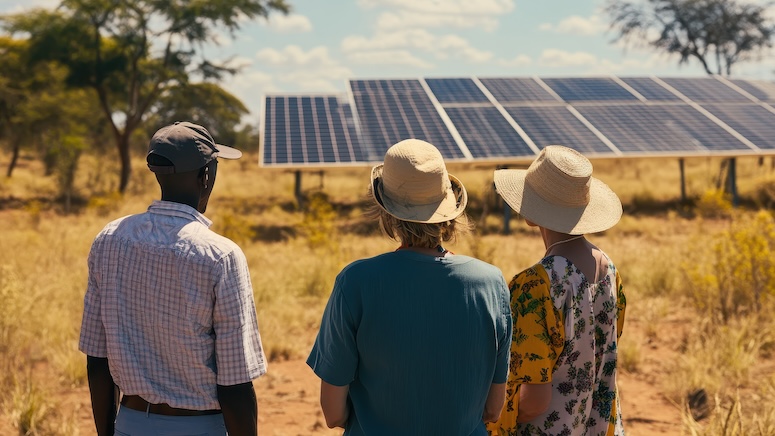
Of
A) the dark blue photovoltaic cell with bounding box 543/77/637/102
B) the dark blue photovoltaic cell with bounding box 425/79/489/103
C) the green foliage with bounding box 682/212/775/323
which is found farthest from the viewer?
the dark blue photovoltaic cell with bounding box 543/77/637/102

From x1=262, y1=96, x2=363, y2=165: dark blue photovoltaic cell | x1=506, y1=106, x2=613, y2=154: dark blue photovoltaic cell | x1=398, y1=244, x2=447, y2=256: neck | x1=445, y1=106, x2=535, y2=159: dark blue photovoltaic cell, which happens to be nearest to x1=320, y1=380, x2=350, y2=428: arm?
x1=398, y1=244, x2=447, y2=256: neck

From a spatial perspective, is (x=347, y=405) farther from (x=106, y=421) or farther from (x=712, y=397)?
(x=712, y=397)

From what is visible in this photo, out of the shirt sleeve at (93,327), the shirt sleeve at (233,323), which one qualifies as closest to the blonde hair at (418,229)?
the shirt sleeve at (233,323)

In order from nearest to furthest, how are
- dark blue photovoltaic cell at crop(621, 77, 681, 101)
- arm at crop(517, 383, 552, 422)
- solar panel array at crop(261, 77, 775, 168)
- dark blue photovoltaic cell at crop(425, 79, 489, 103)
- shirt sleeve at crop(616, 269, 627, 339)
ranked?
arm at crop(517, 383, 552, 422), shirt sleeve at crop(616, 269, 627, 339), solar panel array at crop(261, 77, 775, 168), dark blue photovoltaic cell at crop(425, 79, 489, 103), dark blue photovoltaic cell at crop(621, 77, 681, 101)

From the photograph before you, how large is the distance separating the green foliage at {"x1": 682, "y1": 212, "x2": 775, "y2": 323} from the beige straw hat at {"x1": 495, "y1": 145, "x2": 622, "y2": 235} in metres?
4.51

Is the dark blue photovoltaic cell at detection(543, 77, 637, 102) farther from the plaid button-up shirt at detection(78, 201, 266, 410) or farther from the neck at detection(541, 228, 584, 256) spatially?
the plaid button-up shirt at detection(78, 201, 266, 410)

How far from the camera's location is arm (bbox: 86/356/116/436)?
92.4 inches

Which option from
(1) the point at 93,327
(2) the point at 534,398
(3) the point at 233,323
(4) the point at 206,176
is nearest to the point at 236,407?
(3) the point at 233,323

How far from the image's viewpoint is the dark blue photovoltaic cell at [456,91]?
1607cm

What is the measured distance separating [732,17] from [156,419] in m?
34.9

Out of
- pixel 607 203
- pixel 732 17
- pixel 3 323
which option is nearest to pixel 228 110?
pixel 732 17

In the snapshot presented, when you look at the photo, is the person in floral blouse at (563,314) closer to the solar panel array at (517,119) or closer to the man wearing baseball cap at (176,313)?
the man wearing baseball cap at (176,313)

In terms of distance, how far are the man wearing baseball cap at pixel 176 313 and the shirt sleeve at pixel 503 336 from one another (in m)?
0.72

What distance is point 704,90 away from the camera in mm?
17516
